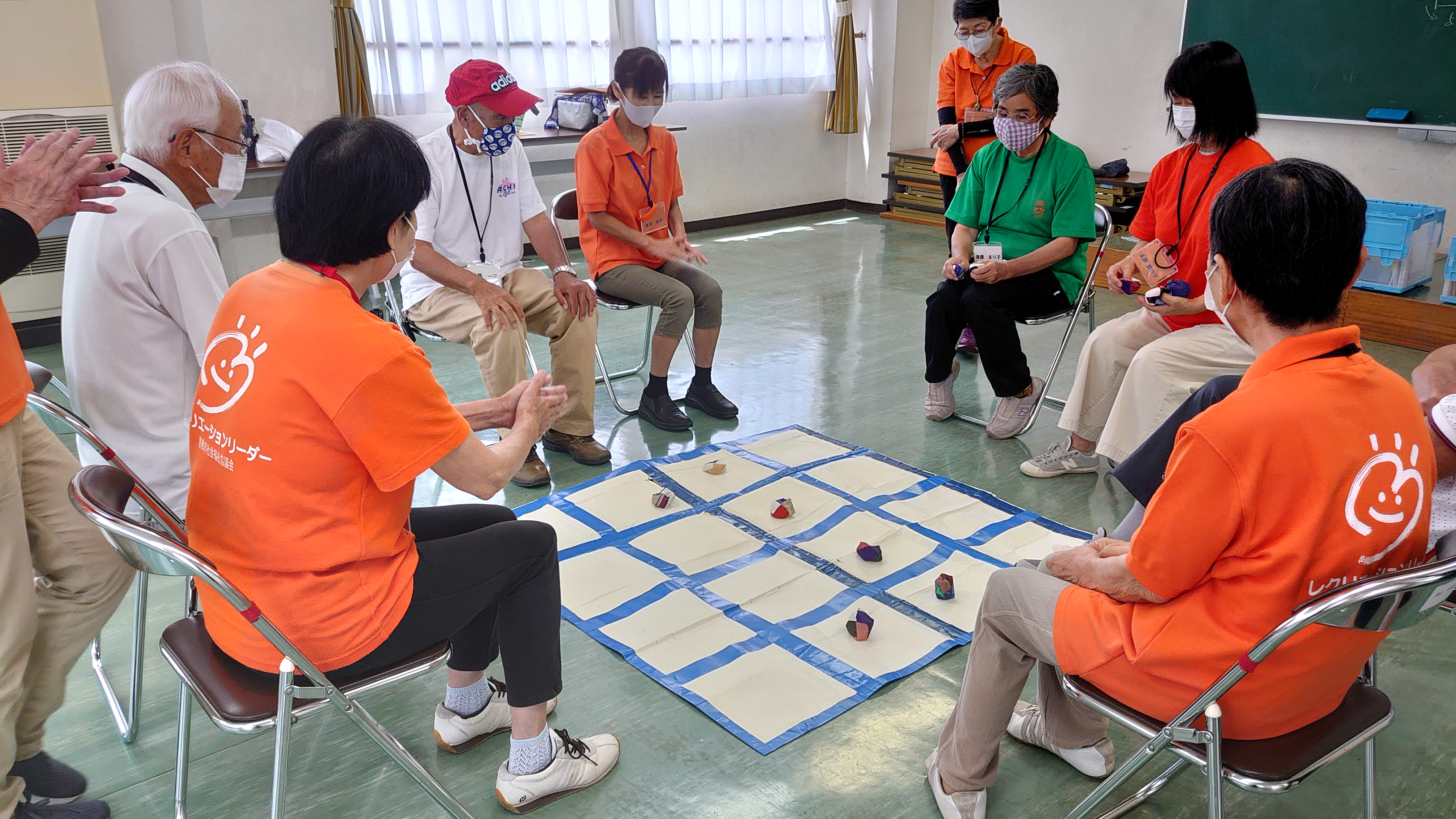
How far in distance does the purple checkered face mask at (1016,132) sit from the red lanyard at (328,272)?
9.39ft

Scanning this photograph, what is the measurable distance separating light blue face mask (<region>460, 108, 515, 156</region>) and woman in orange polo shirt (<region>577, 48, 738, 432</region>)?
42 centimetres

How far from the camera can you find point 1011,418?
3.97 meters

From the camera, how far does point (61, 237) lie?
4.84m

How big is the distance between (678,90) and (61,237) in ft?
13.5

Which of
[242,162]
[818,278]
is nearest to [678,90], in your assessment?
[818,278]

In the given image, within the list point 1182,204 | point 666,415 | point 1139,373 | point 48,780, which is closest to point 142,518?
point 48,780

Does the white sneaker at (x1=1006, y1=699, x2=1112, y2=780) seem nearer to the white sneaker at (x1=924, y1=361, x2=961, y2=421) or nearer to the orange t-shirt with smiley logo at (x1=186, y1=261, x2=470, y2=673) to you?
the orange t-shirt with smiley logo at (x1=186, y1=261, x2=470, y2=673)

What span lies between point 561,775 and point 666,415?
7.06 feet

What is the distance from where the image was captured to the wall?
5777 millimetres

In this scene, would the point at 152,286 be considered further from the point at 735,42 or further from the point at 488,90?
the point at 735,42

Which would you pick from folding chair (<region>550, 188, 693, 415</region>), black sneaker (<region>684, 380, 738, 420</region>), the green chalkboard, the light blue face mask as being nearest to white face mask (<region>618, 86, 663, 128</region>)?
folding chair (<region>550, 188, 693, 415</region>)

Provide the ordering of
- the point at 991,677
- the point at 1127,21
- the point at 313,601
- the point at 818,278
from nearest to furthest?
the point at 313,601 < the point at 991,677 < the point at 818,278 < the point at 1127,21

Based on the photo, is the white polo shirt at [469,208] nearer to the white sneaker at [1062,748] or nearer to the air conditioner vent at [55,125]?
the air conditioner vent at [55,125]

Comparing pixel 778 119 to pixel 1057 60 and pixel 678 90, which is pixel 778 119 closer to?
pixel 678 90
